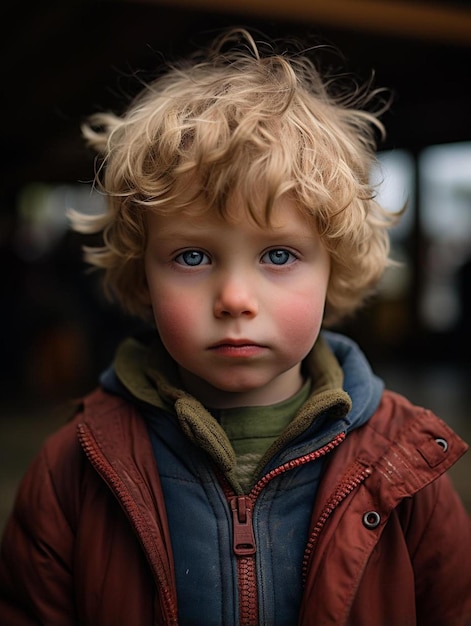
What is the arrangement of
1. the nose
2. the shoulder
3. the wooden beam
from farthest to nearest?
the wooden beam < the shoulder < the nose

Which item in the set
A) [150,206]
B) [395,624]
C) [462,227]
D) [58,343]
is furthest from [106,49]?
[462,227]

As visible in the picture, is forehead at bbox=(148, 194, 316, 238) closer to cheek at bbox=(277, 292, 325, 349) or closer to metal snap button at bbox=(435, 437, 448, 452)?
cheek at bbox=(277, 292, 325, 349)

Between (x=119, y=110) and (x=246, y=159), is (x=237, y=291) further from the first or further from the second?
(x=119, y=110)

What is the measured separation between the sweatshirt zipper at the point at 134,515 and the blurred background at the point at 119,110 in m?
0.67

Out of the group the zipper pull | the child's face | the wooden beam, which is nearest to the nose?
the child's face

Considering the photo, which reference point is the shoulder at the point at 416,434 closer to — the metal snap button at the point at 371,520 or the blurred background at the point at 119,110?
the metal snap button at the point at 371,520

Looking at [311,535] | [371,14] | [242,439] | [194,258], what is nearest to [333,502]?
[311,535]

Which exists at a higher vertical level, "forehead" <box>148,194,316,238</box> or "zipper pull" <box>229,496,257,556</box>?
"forehead" <box>148,194,316,238</box>

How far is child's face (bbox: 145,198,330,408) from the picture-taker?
1051mm

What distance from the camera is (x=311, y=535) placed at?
1.10 m

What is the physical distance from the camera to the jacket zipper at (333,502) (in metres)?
1.10

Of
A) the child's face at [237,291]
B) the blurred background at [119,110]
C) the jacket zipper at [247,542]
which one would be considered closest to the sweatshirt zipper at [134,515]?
the jacket zipper at [247,542]

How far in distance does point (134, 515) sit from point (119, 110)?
132cm

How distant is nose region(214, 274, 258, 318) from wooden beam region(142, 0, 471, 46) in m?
1.43
